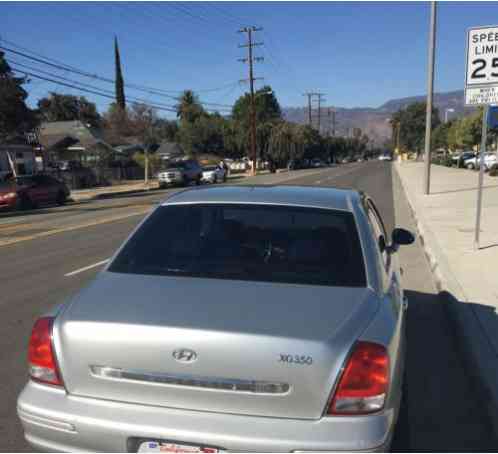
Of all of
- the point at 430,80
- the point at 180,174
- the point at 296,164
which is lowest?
the point at 296,164

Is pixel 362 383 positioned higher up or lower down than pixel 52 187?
higher up

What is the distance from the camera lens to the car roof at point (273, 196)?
3812 mm

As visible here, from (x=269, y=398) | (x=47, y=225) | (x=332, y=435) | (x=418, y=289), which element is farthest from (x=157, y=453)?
(x=47, y=225)

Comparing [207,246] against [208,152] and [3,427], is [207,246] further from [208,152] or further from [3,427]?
[208,152]

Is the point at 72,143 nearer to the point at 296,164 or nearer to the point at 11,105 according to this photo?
the point at 11,105

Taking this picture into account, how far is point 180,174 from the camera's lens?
118 ft

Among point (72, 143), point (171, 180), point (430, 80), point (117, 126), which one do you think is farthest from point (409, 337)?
point (117, 126)

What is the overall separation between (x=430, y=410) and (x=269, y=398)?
213 centimetres

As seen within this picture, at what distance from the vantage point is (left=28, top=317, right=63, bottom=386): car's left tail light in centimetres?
275

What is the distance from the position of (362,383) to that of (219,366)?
656mm

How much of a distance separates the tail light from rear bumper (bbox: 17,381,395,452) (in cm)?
5

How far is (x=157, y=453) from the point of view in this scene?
2.54 metres

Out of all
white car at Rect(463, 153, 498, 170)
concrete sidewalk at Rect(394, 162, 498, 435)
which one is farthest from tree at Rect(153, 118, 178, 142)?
concrete sidewalk at Rect(394, 162, 498, 435)

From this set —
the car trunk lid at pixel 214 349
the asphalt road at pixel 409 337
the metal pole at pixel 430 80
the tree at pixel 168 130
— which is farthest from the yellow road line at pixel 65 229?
the tree at pixel 168 130
